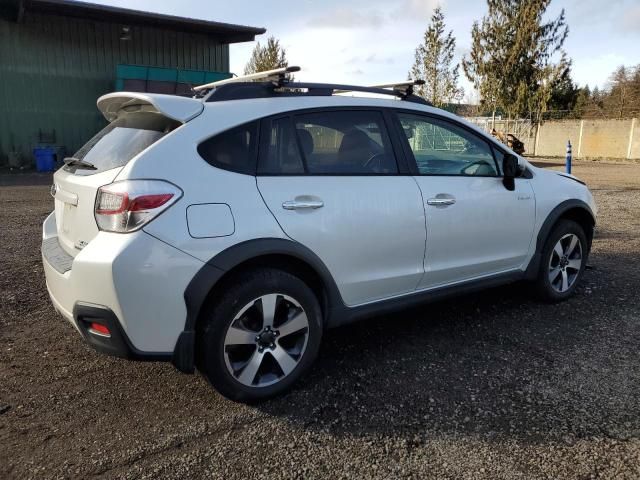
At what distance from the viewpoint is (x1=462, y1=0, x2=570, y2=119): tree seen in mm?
26359

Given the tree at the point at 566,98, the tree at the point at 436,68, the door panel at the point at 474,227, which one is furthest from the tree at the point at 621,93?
the door panel at the point at 474,227

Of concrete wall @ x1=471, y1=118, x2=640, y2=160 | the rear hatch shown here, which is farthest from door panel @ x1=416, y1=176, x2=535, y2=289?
concrete wall @ x1=471, y1=118, x2=640, y2=160

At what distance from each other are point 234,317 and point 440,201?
1.62 metres

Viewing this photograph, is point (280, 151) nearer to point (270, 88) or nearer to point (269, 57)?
point (270, 88)

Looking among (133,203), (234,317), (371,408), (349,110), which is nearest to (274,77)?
(349,110)

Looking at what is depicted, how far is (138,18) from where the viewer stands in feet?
60.7

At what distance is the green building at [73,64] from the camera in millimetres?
17719

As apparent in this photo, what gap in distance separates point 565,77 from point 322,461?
98.4 ft

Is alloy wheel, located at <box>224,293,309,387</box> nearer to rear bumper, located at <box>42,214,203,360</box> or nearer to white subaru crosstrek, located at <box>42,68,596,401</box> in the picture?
white subaru crosstrek, located at <box>42,68,596,401</box>

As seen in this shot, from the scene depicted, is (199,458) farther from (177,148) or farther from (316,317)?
(177,148)

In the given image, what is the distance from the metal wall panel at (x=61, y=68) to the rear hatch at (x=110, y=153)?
59.4 ft

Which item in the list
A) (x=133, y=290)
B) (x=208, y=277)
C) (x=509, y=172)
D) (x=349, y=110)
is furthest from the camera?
(x=509, y=172)

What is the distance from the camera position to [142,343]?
2520 millimetres

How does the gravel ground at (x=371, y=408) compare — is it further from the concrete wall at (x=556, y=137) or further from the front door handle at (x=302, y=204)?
the concrete wall at (x=556, y=137)
